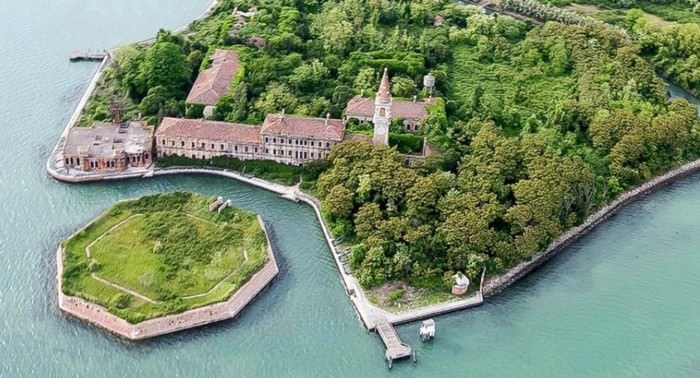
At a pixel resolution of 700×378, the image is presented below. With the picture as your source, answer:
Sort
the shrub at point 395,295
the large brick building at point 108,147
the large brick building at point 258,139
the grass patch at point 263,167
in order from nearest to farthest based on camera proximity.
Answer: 1. the shrub at point 395,295
2. the large brick building at point 108,147
3. the grass patch at point 263,167
4. the large brick building at point 258,139

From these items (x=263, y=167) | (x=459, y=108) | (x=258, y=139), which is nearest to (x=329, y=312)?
(x=263, y=167)

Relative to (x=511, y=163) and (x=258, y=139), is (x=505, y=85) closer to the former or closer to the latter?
(x=511, y=163)

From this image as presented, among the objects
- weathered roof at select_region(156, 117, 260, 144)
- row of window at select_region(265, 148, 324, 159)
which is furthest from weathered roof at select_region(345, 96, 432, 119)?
weathered roof at select_region(156, 117, 260, 144)

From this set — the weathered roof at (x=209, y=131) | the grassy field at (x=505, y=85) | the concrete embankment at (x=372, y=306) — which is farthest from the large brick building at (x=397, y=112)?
the concrete embankment at (x=372, y=306)

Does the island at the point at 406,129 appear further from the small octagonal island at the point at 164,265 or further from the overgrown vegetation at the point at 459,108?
the small octagonal island at the point at 164,265

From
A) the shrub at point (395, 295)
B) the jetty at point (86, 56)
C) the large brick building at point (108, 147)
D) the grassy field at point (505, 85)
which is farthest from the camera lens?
the jetty at point (86, 56)

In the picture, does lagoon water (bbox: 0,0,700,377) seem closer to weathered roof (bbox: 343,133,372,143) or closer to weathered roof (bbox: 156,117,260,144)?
weathered roof (bbox: 156,117,260,144)

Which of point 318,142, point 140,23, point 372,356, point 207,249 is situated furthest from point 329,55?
point 372,356

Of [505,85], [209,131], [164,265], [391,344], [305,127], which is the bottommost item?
[391,344]
